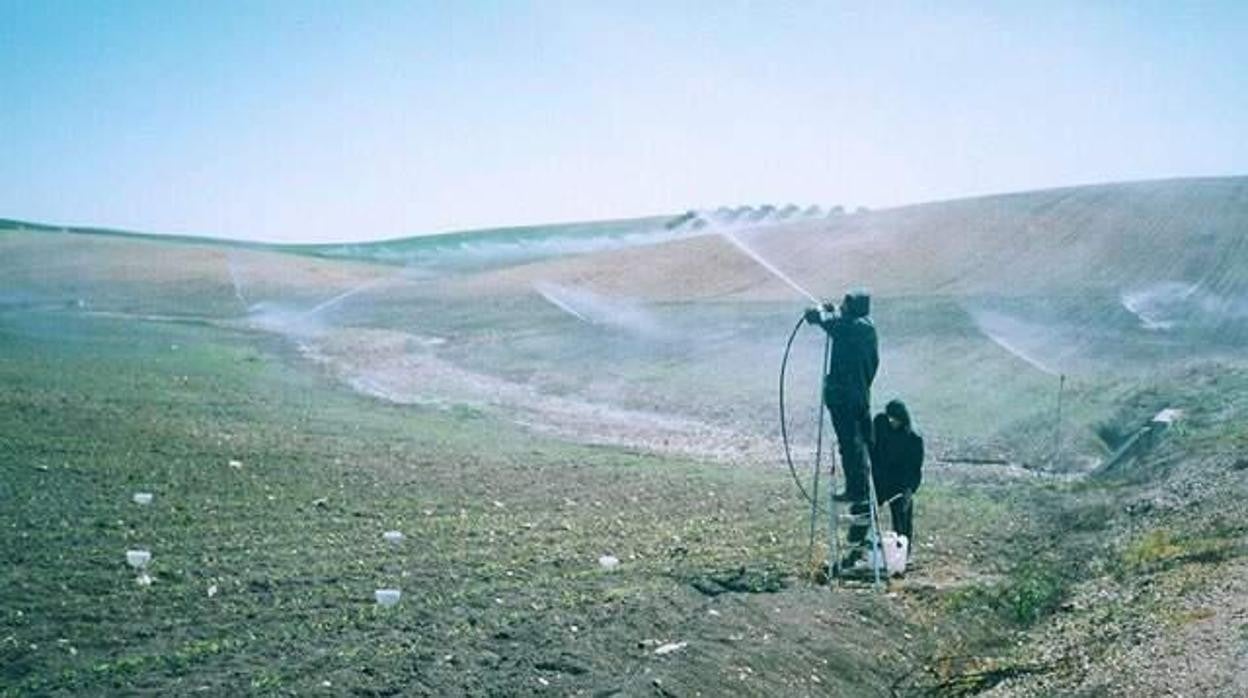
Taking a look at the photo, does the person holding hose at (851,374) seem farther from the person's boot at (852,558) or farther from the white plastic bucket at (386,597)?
the white plastic bucket at (386,597)

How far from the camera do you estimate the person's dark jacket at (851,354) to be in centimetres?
1078

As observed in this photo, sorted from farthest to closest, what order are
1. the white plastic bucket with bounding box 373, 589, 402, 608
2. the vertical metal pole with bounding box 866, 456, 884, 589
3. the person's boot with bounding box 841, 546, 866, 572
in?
the person's boot with bounding box 841, 546, 866, 572, the vertical metal pole with bounding box 866, 456, 884, 589, the white plastic bucket with bounding box 373, 589, 402, 608

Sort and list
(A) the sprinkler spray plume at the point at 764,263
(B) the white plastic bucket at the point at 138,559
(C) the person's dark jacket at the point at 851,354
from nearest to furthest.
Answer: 1. (B) the white plastic bucket at the point at 138,559
2. (C) the person's dark jacket at the point at 851,354
3. (A) the sprinkler spray plume at the point at 764,263

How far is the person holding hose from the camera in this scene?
1079 centimetres

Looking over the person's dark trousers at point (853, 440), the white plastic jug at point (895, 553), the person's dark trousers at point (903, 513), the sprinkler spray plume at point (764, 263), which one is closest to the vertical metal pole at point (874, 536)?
the white plastic jug at point (895, 553)

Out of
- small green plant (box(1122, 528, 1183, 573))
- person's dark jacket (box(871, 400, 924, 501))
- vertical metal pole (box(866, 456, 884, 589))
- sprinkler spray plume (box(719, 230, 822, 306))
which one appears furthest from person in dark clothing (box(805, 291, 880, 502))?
sprinkler spray plume (box(719, 230, 822, 306))

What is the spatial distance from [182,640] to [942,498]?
1120 cm

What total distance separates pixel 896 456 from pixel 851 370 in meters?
1.51

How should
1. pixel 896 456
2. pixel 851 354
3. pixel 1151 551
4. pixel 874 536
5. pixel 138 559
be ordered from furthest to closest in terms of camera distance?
pixel 896 456 → pixel 1151 551 → pixel 851 354 → pixel 874 536 → pixel 138 559

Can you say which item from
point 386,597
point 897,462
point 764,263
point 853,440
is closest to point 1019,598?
point 897,462

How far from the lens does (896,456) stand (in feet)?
38.7

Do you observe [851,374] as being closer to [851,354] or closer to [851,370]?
[851,370]

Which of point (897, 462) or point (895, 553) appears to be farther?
point (897, 462)

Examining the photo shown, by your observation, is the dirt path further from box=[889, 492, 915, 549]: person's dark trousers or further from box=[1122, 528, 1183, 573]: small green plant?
box=[1122, 528, 1183, 573]: small green plant
